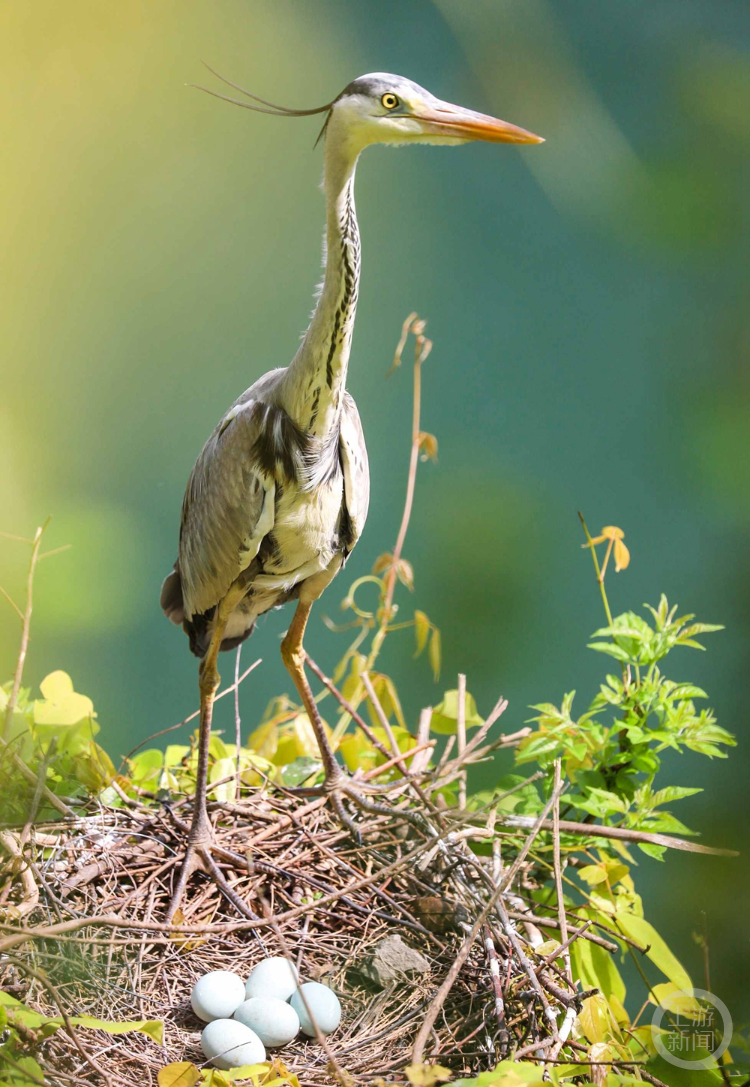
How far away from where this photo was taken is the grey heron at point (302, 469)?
964 mm

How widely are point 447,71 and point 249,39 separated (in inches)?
13.2

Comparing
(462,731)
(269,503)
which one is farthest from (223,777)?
(269,503)

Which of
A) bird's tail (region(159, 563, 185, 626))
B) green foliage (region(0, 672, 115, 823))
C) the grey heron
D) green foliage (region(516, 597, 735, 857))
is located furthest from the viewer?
bird's tail (region(159, 563, 185, 626))

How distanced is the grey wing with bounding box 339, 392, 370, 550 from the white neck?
8 centimetres

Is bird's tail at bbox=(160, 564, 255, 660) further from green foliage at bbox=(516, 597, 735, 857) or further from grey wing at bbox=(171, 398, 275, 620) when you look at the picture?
green foliage at bbox=(516, 597, 735, 857)

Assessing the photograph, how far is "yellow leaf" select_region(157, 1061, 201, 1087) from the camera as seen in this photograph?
0.76 metres

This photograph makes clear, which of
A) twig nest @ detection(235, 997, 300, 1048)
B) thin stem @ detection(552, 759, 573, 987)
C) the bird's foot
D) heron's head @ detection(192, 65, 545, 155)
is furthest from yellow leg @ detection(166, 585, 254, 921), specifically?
heron's head @ detection(192, 65, 545, 155)

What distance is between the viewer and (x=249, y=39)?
140cm

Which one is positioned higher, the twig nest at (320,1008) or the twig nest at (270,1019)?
the twig nest at (270,1019)

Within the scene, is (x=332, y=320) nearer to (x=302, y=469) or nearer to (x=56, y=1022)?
(x=302, y=469)

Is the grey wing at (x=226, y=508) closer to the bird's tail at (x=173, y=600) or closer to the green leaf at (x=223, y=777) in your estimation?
the bird's tail at (x=173, y=600)

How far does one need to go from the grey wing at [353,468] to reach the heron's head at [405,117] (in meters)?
0.36
